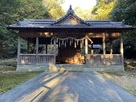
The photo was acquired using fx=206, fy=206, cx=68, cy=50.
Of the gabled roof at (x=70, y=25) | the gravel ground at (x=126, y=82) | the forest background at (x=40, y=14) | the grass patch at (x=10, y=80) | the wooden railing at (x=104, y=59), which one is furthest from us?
the wooden railing at (x=104, y=59)

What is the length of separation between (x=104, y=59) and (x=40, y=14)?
24.2 metres

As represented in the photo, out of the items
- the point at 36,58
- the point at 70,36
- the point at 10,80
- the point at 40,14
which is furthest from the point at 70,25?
the point at 40,14

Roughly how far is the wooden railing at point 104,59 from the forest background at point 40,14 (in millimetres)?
3622

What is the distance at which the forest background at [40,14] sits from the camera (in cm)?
1625

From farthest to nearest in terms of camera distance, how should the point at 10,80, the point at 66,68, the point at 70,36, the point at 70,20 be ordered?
the point at 70,36
the point at 70,20
the point at 66,68
the point at 10,80

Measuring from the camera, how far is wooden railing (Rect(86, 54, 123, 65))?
17406 mm

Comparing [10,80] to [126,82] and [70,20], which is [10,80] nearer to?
[126,82]

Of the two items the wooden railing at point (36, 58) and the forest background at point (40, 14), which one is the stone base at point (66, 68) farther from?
the forest background at point (40, 14)

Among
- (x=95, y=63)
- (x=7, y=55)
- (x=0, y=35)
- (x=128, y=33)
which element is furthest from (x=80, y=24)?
(x=7, y=55)

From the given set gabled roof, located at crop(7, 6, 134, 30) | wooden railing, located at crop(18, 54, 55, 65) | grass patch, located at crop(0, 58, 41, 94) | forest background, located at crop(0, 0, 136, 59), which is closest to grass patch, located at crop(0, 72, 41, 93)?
grass patch, located at crop(0, 58, 41, 94)

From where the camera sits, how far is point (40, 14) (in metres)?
38.9

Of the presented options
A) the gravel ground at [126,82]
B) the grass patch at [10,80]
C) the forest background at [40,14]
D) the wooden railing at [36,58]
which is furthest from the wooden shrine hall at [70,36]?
the gravel ground at [126,82]

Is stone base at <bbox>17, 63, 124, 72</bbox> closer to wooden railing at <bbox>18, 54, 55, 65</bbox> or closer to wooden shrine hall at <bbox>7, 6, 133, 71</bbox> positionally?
wooden shrine hall at <bbox>7, 6, 133, 71</bbox>

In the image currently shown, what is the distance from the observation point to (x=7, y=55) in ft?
112
